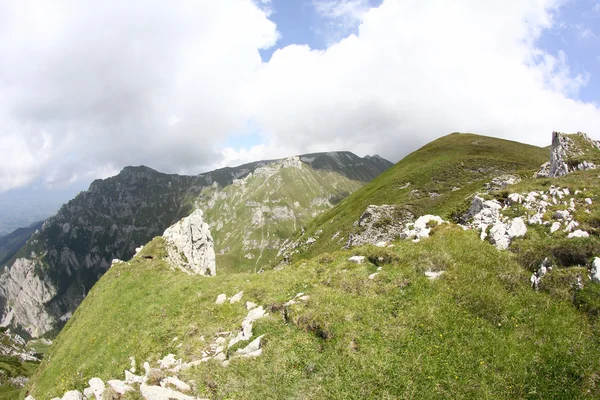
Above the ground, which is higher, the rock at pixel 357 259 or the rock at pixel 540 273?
the rock at pixel 357 259

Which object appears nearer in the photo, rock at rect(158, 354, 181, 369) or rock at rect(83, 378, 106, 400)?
rock at rect(83, 378, 106, 400)

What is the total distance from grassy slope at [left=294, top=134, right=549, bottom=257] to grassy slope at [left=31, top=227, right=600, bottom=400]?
35961mm

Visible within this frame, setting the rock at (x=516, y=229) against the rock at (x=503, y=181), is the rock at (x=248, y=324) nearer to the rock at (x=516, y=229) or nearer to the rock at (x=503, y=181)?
the rock at (x=516, y=229)

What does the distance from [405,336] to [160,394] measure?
34.0ft

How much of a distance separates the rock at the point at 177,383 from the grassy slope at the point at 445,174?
46169 millimetres

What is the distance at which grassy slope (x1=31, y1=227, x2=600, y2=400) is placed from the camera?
32.9 ft

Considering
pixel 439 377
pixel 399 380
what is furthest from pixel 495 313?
pixel 399 380

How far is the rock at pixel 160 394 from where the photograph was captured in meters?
11.3

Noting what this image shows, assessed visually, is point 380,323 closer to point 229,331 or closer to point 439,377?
point 439,377

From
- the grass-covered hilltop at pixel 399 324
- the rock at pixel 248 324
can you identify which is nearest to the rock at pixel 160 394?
the grass-covered hilltop at pixel 399 324

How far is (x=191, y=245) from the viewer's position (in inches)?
2704

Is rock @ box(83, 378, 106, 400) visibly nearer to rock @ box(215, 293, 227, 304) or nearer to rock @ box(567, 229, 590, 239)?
rock @ box(215, 293, 227, 304)

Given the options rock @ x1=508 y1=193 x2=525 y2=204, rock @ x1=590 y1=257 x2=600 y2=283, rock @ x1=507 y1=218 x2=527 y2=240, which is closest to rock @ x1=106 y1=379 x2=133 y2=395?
rock @ x1=590 y1=257 x2=600 y2=283

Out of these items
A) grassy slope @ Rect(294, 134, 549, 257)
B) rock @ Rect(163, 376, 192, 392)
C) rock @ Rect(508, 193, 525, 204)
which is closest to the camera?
rock @ Rect(163, 376, 192, 392)
